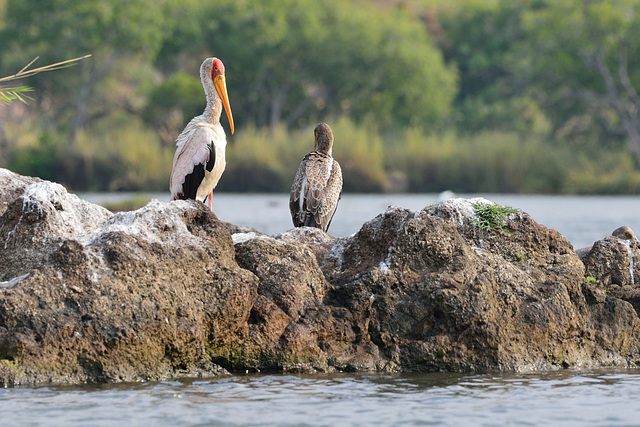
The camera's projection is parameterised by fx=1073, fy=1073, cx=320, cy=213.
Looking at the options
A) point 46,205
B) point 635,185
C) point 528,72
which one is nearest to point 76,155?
point 528,72

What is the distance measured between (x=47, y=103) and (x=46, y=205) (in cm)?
4742

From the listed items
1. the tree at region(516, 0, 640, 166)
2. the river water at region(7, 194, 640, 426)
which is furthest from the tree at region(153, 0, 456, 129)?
the river water at region(7, 194, 640, 426)

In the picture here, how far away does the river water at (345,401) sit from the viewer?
6.45 metres

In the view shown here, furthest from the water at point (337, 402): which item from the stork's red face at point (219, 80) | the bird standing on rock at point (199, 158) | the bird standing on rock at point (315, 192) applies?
the stork's red face at point (219, 80)

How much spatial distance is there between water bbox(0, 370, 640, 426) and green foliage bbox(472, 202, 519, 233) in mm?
1229

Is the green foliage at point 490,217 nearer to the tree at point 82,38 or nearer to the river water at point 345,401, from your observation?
the river water at point 345,401

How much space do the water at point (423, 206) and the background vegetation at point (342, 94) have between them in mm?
2174

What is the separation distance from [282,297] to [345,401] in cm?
100

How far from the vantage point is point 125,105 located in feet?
168

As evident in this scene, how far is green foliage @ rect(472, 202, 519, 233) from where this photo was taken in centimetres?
816

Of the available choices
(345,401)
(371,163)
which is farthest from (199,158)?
(371,163)

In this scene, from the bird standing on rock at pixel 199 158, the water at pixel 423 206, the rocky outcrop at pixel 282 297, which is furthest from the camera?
the water at pixel 423 206

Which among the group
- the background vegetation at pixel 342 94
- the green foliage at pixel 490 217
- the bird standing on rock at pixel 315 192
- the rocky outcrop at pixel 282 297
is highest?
the background vegetation at pixel 342 94

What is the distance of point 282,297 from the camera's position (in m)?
7.53
